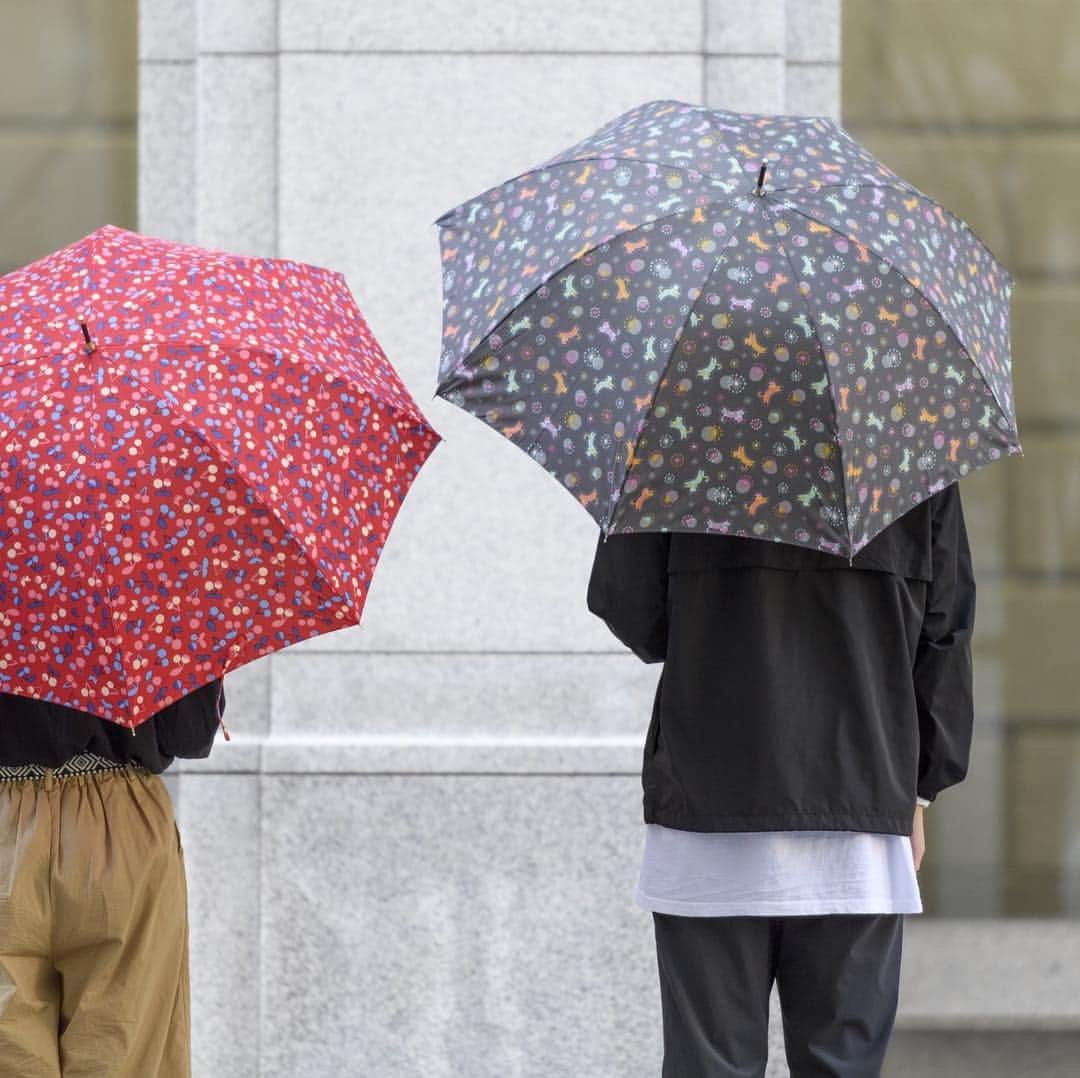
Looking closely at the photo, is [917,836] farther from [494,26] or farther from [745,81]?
[494,26]

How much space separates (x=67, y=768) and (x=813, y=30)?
10.9ft

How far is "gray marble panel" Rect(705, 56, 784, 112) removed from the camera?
17.0ft

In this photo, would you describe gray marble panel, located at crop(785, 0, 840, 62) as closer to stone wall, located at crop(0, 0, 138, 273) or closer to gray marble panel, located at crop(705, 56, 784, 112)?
gray marble panel, located at crop(705, 56, 784, 112)

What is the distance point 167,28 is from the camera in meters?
5.39

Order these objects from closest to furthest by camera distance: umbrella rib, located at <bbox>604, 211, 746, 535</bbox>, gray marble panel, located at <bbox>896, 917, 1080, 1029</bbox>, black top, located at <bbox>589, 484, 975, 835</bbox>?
umbrella rib, located at <bbox>604, 211, 746, 535</bbox>, black top, located at <bbox>589, 484, 975, 835</bbox>, gray marble panel, located at <bbox>896, 917, 1080, 1029</bbox>

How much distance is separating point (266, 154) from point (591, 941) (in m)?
2.49

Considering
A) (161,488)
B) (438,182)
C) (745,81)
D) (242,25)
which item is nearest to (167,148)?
(242,25)

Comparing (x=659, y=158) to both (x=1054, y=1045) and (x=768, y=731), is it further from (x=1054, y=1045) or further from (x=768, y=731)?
(x=1054, y=1045)

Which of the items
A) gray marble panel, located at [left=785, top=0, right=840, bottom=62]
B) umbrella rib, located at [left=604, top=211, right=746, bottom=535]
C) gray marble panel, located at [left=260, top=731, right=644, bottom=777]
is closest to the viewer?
umbrella rib, located at [left=604, top=211, right=746, bottom=535]

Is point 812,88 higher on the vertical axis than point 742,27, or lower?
lower

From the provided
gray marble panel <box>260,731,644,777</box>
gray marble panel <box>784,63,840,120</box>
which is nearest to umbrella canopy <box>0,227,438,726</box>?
gray marble panel <box>260,731,644,777</box>

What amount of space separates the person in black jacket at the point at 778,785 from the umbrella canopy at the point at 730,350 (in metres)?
0.28

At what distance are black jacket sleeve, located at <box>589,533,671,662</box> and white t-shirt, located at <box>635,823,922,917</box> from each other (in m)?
0.41

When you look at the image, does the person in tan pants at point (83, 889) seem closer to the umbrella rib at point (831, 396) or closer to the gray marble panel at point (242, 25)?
the umbrella rib at point (831, 396)
